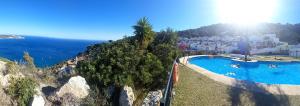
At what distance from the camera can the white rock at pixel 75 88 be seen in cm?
1181

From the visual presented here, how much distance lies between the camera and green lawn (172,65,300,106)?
993 centimetres

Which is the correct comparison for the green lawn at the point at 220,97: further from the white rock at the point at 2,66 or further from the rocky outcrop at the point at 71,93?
the white rock at the point at 2,66

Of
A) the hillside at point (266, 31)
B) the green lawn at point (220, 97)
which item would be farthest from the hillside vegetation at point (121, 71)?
the hillside at point (266, 31)

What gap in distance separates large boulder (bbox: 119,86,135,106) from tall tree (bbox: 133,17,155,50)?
1058 cm

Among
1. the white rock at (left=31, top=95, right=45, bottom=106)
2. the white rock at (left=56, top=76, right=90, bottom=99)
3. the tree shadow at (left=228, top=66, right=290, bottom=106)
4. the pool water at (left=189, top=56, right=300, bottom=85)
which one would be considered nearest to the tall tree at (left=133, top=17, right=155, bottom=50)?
the pool water at (left=189, top=56, right=300, bottom=85)

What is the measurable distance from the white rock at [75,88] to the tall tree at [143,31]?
36.9ft

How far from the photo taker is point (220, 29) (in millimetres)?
87000

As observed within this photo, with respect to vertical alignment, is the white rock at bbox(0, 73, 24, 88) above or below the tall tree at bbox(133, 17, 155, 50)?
below

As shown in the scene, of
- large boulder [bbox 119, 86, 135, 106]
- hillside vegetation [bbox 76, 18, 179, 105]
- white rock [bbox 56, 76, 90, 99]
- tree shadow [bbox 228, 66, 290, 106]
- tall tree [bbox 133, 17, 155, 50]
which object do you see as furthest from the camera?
tall tree [bbox 133, 17, 155, 50]

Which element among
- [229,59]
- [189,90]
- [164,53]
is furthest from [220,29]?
[189,90]

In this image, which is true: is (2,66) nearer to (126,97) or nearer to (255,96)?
(126,97)

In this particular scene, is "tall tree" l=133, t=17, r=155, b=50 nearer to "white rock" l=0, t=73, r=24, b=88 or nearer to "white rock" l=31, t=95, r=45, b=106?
"white rock" l=31, t=95, r=45, b=106

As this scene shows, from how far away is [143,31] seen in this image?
77.6 feet

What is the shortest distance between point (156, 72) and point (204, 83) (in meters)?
2.99
